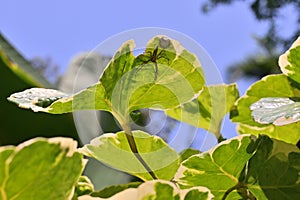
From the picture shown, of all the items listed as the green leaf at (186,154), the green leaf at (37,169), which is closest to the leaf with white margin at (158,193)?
the green leaf at (37,169)

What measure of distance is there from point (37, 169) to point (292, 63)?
20 cm

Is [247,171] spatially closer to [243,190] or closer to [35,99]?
[243,190]

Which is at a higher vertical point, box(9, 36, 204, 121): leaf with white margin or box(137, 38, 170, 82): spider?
box(137, 38, 170, 82): spider

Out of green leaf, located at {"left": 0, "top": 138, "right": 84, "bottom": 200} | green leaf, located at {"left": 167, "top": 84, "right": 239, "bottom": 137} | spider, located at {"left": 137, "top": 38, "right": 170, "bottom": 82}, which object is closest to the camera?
green leaf, located at {"left": 0, "top": 138, "right": 84, "bottom": 200}

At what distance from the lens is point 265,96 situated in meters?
0.35

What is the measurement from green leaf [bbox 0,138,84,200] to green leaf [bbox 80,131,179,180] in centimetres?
10

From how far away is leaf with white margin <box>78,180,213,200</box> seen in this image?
0.17 m

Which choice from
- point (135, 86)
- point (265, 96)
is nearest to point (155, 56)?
point (135, 86)

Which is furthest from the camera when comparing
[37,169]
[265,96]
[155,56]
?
[265,96]

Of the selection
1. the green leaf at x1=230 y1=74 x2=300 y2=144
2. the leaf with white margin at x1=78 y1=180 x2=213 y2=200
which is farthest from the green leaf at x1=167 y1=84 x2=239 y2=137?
the leaf with white margin at x1=78 y1=180 x2=213 y2=200

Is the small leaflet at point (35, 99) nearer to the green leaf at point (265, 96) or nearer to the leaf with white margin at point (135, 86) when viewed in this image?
the leaf with white margin at point (135, 86)

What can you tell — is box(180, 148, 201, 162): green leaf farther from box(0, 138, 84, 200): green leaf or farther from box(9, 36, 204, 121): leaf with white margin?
box(0, 138, 84, 200): green leaf

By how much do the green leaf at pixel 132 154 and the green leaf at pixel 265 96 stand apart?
3.3 inches

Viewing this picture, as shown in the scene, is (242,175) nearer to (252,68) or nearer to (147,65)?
(147,65)
